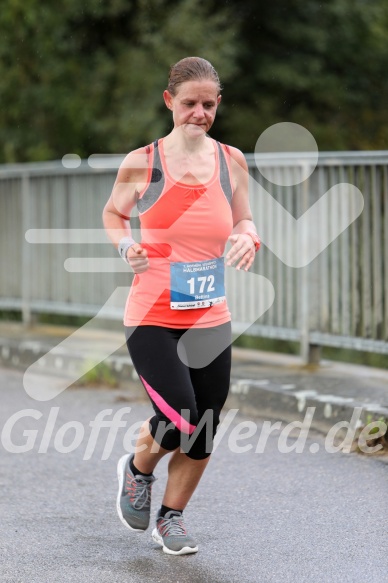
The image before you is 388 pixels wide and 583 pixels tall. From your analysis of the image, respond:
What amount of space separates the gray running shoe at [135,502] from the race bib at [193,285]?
79 cm

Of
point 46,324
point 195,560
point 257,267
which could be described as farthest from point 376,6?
point 195,560

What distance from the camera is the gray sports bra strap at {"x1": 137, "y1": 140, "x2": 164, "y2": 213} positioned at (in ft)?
15.9

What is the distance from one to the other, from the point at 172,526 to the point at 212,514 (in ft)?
1.98

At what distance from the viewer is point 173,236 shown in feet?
15.8

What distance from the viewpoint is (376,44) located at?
79.7 feet

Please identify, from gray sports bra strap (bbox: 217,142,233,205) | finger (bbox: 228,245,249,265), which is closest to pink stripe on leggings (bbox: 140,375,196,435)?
finger (bbox: 228,245,249,265)

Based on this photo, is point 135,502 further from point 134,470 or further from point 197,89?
point 197,89

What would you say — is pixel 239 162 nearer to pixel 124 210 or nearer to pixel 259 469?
pixel 124 210

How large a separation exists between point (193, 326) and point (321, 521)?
112cm

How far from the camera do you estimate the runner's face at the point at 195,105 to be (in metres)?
4.75

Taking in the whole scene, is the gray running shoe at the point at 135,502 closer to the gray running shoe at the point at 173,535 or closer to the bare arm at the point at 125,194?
the gray running shoe at the point at 173,535

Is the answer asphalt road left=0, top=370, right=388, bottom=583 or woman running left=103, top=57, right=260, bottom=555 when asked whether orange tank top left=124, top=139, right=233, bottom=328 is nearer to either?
woman running left=103, top=57, right=260, bottom=555

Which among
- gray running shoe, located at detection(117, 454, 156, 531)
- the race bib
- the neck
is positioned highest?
the neck

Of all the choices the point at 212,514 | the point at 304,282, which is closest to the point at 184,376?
the point at 212,514
